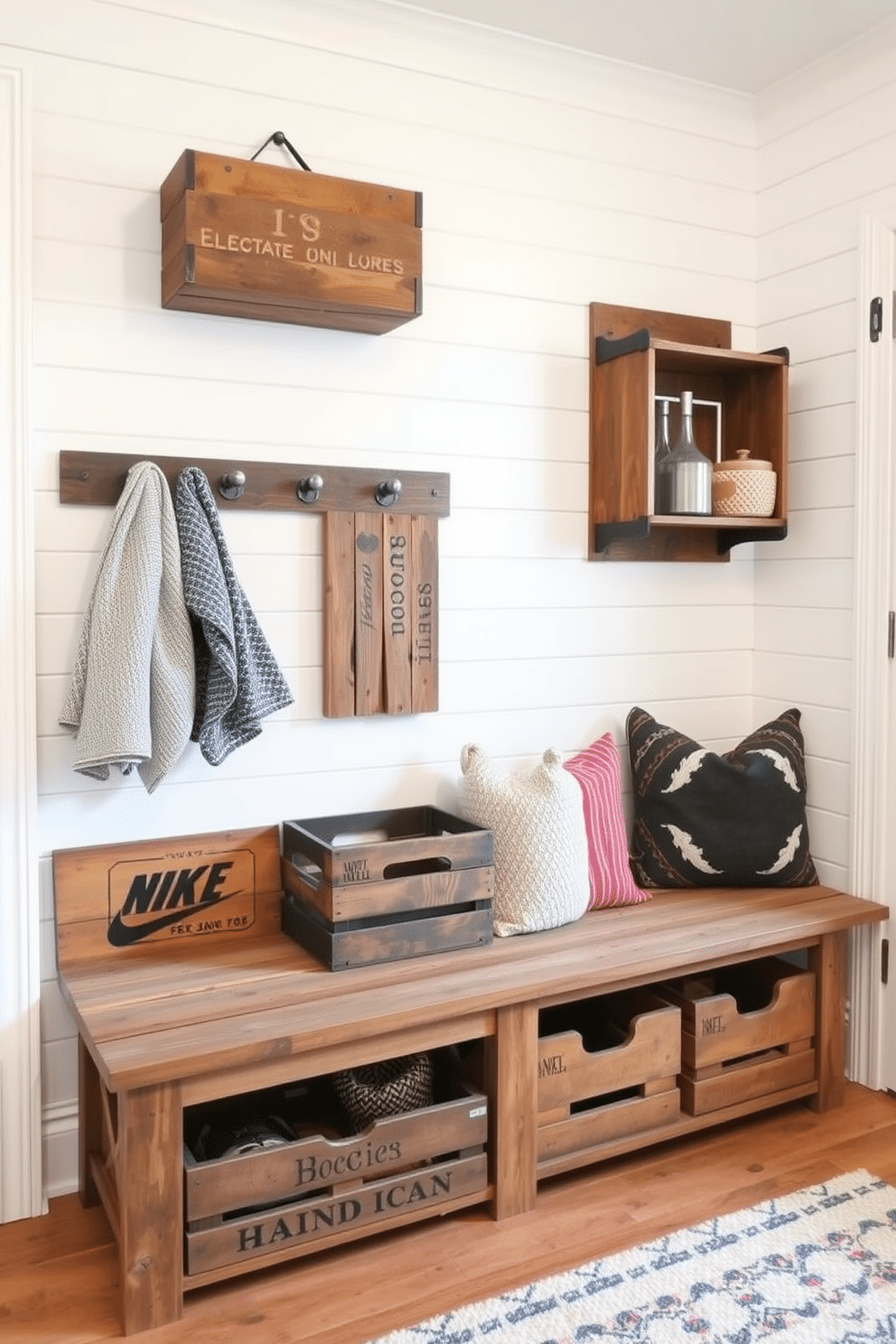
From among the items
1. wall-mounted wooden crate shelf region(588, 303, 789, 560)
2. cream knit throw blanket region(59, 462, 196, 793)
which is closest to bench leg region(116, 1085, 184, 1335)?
cream knit throw blanket region(59, 462, 196, 793)

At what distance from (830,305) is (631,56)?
739 millimetres

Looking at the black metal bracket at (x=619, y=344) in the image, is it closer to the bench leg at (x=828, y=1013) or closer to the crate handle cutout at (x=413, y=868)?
the crate handle cutout at (x=413, y=868)

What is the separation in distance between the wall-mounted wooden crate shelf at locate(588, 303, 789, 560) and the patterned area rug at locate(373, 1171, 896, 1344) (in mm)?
1432

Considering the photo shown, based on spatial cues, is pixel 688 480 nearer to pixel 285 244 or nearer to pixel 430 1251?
pixel 285 244

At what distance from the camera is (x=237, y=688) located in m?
2.11

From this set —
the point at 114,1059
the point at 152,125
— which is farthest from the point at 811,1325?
the point at 152,125

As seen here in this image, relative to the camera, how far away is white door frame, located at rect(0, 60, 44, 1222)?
2035 millimetres

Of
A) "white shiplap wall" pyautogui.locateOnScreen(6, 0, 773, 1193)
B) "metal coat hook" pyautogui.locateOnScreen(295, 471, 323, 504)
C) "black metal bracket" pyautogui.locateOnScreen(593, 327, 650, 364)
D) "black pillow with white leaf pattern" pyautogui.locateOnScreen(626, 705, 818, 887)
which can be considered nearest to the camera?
"white shiplap wall" pyautogui.locateOnScreen(6, 0, 773, 1193)

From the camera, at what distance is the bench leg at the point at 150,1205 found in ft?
5.81

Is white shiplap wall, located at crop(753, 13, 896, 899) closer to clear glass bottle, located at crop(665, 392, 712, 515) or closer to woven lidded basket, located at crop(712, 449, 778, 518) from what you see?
woven lidded basket, located at crop(712, 449, 778, 518)

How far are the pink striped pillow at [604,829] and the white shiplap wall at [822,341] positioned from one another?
1.76 feet

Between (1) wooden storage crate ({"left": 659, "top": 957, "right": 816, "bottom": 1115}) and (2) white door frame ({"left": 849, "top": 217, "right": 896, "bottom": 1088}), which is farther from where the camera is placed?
(2) white door frame ({"left": 849, "top": 217, "right": 896, "bottom": 1088})

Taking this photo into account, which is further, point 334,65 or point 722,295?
point 722,295

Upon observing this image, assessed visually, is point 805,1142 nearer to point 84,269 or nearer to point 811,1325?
point 811,1325
